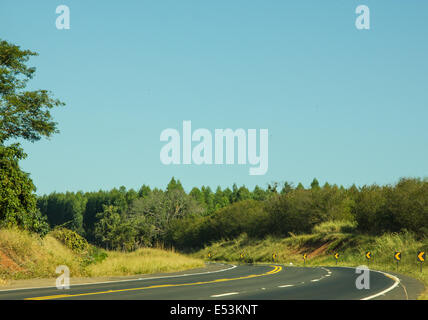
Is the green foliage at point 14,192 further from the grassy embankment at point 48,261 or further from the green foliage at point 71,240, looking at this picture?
the green foliage at point 71,240

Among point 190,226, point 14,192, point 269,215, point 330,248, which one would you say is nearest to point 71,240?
point 14,192

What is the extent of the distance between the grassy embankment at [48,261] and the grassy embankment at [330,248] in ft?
54.3

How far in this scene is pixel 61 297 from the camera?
45.4ft

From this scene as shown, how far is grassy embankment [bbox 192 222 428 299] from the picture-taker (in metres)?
38.9

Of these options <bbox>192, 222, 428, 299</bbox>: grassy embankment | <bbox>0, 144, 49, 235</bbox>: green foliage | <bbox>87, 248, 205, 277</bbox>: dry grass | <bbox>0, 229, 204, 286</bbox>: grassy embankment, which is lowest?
<bbox>192, 222, 428, 299</bbox>: grassy embankment

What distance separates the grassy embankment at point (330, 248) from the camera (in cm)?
3891

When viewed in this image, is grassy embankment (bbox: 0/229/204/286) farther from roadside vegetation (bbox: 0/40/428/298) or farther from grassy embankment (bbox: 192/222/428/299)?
grassy embankment (bbox: 192/222/428/299)

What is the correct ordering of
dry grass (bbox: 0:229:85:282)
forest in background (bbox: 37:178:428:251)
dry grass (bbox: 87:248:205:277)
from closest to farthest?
dry grass (bbox: 0:229:85:282), dry grass (bbox: 87:248:205:277), forest in background (bbox: 37:178:428:251)

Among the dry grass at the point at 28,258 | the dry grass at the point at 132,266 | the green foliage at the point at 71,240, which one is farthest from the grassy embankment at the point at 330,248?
the dry grass at the point at 28,258

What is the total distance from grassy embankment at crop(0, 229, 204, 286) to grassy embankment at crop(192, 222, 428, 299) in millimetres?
16541

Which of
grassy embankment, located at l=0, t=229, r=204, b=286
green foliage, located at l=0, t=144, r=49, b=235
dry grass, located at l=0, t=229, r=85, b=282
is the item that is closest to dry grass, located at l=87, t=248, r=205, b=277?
grassy embankment, located at l=0, t=229, r=204, b=286

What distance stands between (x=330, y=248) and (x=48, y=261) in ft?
124

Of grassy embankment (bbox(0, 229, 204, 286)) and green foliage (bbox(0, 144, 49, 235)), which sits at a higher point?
green foliage (bbox(0, 144, 49, 235))
